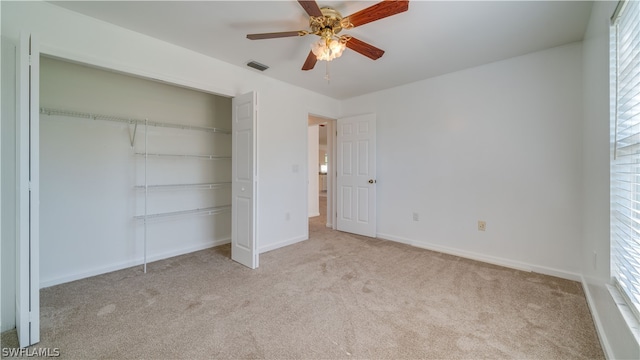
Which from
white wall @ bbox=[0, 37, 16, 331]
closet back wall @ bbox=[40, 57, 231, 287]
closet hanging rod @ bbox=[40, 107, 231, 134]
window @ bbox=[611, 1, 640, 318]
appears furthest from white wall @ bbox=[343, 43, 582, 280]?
white wall @ bbox=[0, 37, 16, 331]

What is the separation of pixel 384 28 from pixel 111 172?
11.1ft

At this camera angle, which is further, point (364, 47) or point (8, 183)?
point (364, 47)

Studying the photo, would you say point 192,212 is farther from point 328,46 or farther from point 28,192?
point 328,46

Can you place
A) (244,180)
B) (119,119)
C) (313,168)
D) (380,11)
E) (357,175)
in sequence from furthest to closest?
1. (313,168)
2. (357,175)
3. (244,180)
4. (119,119)
5. (380,11)

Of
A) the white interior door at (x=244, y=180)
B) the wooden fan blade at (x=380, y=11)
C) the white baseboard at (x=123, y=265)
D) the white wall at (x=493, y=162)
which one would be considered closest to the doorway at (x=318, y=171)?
the white wall at (x=493, y=162)

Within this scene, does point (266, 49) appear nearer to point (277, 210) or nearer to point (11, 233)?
point (277, 210)

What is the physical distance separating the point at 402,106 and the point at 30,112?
4.08 meters

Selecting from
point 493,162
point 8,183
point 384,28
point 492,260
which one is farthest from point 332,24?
point 492,260

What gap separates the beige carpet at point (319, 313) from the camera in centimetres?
166

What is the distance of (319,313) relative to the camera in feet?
6.79

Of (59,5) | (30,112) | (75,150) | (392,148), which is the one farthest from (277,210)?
(59,5)

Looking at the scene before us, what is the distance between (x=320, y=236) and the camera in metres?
4.43

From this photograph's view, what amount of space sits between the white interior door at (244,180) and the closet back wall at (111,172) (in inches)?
32.5

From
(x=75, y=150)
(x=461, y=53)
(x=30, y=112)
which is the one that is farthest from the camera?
(x=461, y=53)
